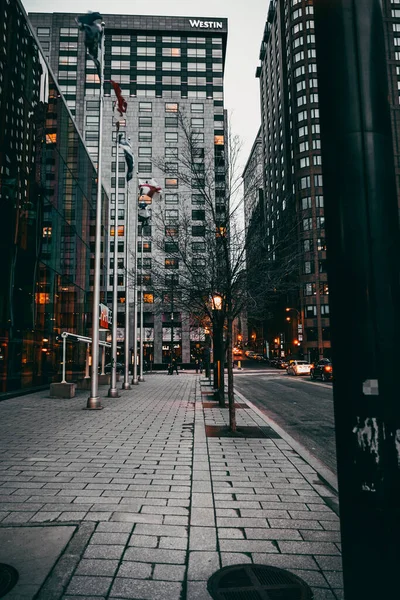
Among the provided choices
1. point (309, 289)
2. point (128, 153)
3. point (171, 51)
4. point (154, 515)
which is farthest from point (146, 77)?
point (154, 515)

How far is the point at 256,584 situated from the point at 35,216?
19472 mm

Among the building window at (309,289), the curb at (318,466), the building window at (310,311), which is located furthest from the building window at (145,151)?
the curb at (318,466)

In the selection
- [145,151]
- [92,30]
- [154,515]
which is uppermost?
[145,151]

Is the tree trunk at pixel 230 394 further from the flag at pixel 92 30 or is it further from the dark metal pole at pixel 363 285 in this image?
the flag at pixel 92 30

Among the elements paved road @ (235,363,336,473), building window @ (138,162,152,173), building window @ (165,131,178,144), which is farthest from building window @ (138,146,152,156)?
paved road @ (235,363,336,473)

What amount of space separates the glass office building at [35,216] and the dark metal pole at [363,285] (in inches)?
656

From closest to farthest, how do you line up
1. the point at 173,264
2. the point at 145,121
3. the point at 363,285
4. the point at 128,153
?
the point at 363,285, the point at 173,264, the point at 128,153, the point at 145,121

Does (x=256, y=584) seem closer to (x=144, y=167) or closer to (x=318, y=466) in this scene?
(x=318, y=466)

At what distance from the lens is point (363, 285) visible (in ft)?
6.33

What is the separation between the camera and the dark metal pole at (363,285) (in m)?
1.84

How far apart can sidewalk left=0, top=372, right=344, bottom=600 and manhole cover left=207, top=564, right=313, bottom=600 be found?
3.2 inches

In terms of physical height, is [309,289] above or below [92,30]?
below

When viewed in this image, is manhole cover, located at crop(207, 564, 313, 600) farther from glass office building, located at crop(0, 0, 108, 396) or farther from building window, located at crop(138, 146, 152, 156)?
building window, located at crop(138, 146, 152, 156)

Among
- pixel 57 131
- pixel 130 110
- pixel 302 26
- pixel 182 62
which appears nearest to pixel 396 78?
pixel 302 26
